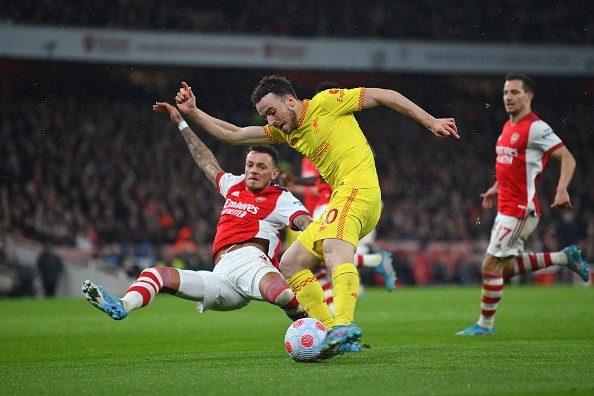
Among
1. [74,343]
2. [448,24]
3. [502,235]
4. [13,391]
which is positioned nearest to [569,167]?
[502,235]

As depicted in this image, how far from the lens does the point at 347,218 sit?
21.3 feet

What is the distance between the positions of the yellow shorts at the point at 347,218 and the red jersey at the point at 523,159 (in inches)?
111

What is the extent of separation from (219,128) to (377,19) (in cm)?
2271

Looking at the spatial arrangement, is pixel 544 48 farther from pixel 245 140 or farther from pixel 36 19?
pixel 245 140

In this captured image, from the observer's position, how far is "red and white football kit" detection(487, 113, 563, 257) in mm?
9055

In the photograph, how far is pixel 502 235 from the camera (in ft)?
30.0

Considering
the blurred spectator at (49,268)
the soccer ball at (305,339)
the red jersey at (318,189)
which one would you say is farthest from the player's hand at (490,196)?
the blurred spectator at (49,268)

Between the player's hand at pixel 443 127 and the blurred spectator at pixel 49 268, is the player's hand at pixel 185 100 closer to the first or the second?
the player's hand at pixel 443 127

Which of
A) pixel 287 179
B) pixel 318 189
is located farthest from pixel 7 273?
pixel 287 179

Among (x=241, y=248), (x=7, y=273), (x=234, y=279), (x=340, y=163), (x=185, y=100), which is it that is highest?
(x=185, y=100)

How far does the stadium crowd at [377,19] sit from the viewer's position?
89.5 ft

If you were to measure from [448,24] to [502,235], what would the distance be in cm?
2124

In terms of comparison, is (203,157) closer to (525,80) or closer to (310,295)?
(310,295)

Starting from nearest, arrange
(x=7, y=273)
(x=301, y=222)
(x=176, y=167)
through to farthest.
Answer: (x=301, y=222)
(x=7, y=273)
(x=176, y=167)
